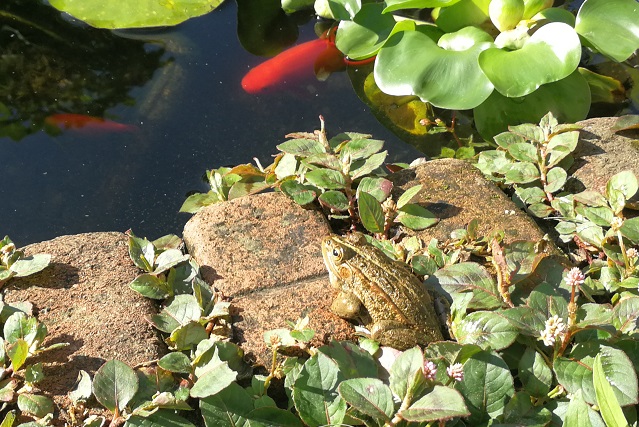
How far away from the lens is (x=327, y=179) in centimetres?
275

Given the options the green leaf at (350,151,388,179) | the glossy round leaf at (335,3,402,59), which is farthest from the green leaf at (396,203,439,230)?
the glossy round leaf at (335,3,402,59)

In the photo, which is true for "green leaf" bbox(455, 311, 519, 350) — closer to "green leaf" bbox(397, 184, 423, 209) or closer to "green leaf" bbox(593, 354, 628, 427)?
"green leaf" bbox(593, 354, 628, 427)

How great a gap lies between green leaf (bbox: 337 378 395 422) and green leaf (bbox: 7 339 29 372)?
0.96 m

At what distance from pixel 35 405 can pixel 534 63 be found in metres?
2.59

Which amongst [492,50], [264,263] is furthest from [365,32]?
[264,263]

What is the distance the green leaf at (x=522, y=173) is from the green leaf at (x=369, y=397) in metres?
1.36

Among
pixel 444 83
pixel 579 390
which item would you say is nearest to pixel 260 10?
pixel 444 83

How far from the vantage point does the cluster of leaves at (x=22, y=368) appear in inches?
78.4

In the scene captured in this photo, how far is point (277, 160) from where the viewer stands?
306 centimetres

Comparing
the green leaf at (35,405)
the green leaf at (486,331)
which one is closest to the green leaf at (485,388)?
the green leaf at (486,331)

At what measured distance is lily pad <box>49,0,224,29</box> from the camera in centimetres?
428

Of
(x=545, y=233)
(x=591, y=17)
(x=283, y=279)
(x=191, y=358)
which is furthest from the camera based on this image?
(x=591, y=17)

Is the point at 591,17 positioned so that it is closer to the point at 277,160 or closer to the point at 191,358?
the point at 277,160

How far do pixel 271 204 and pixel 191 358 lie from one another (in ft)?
2.60
